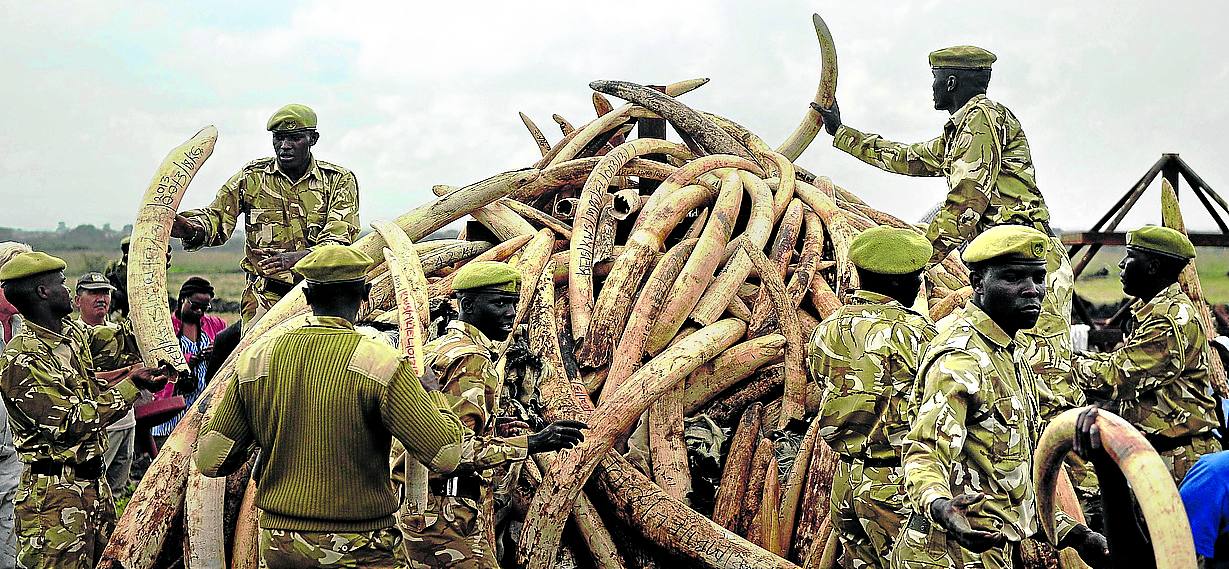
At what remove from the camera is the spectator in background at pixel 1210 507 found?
14.3 feet

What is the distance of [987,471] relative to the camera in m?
4.10

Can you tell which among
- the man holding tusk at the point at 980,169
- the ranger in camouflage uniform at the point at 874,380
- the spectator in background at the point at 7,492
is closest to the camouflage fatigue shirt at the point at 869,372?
the ranger in camouflage uniform at the point at 874,380

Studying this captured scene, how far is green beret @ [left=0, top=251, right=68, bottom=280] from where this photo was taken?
238 inches

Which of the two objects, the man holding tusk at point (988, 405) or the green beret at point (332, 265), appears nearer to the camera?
the man holding tusk at point (988, 405)

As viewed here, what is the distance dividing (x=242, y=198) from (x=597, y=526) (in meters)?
3.16

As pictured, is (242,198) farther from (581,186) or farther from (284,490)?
(284,490)

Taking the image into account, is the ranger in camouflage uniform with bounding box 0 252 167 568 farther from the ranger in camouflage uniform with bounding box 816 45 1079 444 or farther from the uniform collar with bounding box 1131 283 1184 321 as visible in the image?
the uniform collar with bounding box 1131 283 1184 321

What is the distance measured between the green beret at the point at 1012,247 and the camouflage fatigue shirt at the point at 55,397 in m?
4.46

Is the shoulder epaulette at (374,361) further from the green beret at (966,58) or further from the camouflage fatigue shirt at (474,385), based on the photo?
the green beret at (966,58)

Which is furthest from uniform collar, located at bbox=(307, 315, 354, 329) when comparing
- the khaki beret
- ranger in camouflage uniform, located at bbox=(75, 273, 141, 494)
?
the khaki beret

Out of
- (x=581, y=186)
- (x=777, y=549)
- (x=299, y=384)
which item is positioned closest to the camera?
(x=299, y=384)

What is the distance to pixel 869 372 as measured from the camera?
527cm

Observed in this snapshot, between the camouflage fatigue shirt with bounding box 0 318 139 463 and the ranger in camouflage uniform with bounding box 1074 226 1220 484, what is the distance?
508 centimetres

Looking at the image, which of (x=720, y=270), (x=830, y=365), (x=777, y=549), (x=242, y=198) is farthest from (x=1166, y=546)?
(x=242, y=198)
